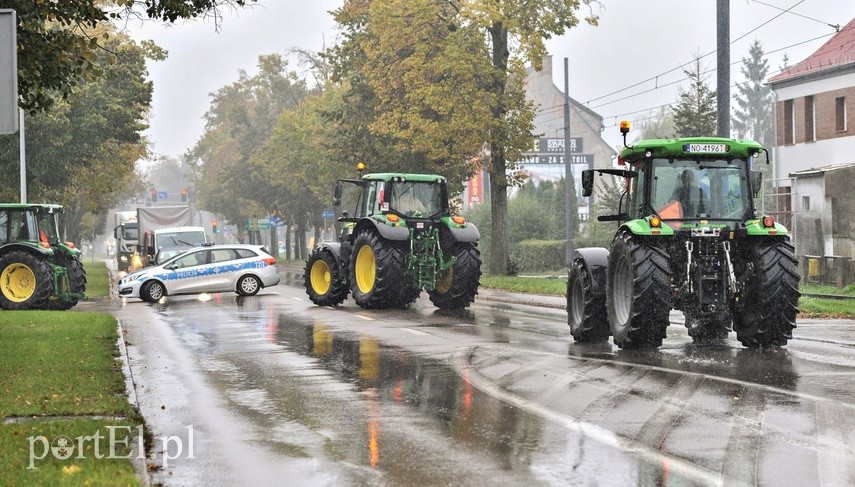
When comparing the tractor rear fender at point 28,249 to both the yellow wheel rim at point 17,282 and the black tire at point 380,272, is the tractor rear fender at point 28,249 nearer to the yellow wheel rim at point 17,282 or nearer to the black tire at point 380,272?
the yellow wheel rim at point 17,282

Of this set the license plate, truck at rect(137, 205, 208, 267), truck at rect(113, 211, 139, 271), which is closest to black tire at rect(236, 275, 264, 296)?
truck at rect(137, 205, 208, 267)

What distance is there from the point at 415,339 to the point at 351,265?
30.0ft

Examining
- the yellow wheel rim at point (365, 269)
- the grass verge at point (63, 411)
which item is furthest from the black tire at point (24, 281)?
the grass verge at point (63, 411)

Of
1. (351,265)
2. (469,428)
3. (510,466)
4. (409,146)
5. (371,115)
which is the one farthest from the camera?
(371,115)

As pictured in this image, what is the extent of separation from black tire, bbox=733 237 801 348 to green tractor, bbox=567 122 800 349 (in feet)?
0.04

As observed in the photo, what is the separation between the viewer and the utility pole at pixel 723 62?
75.9 ft

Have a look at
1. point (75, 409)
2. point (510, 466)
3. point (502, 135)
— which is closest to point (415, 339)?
point (75, 409)

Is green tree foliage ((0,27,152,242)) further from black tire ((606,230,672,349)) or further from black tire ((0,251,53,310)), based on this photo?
black tire ((606,230,672,349))

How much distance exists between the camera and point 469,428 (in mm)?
9867

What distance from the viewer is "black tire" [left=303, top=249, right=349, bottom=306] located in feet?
93.9

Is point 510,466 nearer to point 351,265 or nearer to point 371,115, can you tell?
point 351,265

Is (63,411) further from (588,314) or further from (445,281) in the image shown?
(445,281)

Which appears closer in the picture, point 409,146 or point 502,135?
point 502,135

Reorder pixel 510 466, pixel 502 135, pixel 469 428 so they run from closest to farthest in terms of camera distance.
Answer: pixel 510 466 < pixel 469 428 < pixel 502 135
